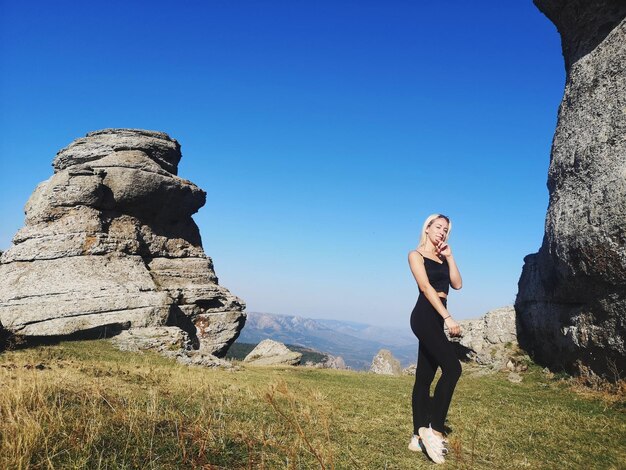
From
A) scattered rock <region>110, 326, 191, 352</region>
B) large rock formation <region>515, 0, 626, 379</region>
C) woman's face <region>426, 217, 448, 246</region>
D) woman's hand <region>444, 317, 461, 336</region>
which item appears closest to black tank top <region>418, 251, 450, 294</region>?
Answer: woman's face <region>426, 217, 448, 246</region>

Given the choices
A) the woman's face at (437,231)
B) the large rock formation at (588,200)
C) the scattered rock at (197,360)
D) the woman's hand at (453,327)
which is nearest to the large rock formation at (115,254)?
the scattered rock at (197,360)

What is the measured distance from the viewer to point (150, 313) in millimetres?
28844

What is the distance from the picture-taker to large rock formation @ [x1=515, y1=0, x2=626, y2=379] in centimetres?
1512

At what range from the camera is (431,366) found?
299 inches

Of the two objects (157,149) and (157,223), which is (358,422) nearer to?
(157,223)

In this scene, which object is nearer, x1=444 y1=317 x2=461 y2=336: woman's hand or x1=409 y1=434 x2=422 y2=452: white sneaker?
x1=444 y1=317 x2=461 y2=336: woman's hand

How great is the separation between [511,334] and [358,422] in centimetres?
1801

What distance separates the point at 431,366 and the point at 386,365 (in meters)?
40.3

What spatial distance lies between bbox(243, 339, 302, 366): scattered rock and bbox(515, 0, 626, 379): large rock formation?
22.0 meters

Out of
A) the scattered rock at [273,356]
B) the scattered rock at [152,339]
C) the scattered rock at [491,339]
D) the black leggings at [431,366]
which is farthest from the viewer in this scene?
the scattered rock at [273,356]

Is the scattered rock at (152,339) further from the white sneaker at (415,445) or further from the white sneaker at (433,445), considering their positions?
the white sneaker at (433,445)

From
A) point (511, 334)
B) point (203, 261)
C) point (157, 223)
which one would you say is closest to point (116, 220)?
point (157, 223)

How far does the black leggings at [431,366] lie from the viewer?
7160 millimetres

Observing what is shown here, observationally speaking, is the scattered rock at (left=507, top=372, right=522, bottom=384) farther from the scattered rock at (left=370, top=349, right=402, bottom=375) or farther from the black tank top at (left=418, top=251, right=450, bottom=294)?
the scattered rock at (left=370, top=349, right=402, bottom=375)
